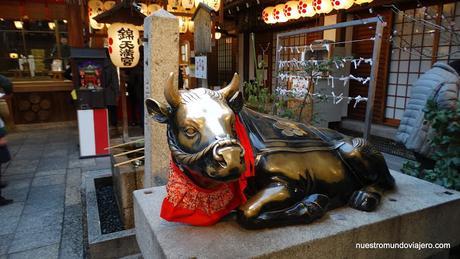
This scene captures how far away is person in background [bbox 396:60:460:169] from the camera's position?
3.99 metres

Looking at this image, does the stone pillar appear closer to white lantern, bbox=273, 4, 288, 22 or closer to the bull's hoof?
the bull's hoof

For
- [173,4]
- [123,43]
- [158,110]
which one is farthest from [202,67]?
[173,4]

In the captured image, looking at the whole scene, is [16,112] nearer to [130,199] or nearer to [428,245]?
[130,199]

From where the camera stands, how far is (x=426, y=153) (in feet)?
14.0

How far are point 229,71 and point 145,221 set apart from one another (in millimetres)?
15932

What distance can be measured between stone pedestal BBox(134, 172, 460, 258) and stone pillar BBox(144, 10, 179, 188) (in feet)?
4.03

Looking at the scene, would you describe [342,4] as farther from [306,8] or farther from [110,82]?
[110,82]

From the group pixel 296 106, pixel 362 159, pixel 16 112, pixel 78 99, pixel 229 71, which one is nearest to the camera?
pixel 362 159

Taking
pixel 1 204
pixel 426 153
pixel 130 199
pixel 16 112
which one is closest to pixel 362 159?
pixel 426 153

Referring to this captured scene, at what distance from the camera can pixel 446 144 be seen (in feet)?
11.2

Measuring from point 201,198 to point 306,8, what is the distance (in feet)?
30.7

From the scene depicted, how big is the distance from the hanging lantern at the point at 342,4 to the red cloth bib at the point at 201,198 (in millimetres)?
7717

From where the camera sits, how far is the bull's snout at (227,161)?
1.64 m

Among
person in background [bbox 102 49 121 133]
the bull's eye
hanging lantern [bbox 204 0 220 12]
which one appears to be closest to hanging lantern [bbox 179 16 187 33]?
hanging lantern [bbox 204 0 220 12]
